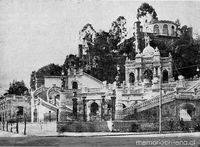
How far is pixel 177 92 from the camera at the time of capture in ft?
60.8

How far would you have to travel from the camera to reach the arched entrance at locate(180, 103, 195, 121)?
1803cm

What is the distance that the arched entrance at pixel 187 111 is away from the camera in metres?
18.0

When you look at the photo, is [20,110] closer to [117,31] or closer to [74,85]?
[74,85]

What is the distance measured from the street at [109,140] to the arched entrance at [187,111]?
2479 mm

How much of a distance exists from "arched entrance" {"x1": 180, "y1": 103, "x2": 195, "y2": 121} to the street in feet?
8.13

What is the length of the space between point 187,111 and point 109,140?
182 inches

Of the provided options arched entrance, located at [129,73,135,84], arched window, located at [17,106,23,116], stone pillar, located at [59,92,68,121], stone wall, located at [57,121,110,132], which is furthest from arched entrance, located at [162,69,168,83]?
stone wall, located at [57,121,110,132]

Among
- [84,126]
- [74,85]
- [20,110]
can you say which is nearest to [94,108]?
[74,85]

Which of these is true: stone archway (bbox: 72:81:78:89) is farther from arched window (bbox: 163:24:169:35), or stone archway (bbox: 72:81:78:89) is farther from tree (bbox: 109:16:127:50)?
arched window (bbox: 163:24:169:35)

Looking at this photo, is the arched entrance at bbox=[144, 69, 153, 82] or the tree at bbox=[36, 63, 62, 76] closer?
the tree at bbox=[36, 63, 62, 76]

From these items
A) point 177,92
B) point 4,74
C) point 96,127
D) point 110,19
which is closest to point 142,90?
point 177,92

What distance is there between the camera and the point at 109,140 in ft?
48.9

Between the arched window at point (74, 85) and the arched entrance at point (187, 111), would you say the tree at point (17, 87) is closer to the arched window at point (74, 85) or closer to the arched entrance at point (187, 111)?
the arched window at point (74, 85)

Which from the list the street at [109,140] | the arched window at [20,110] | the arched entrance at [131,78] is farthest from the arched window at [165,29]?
the street at [109,140]
